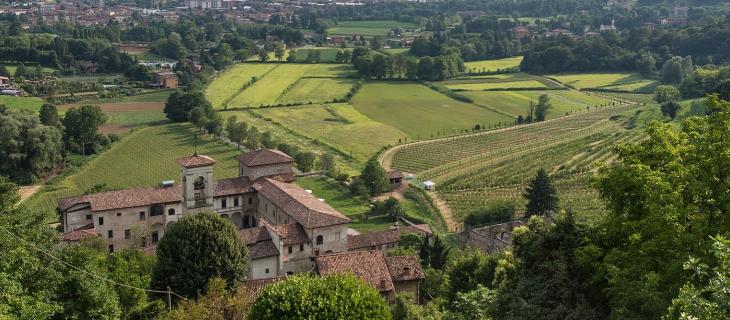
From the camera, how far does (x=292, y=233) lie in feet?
118

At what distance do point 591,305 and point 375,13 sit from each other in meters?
182

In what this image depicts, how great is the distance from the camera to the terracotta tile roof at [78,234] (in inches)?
1475

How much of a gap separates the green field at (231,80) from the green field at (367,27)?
5214cm

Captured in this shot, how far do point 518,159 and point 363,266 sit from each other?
1341 inches

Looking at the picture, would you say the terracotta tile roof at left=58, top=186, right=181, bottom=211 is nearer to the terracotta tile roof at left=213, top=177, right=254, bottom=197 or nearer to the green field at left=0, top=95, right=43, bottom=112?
the terracotta tile roof at left=213, top=177, right=254, bottom=197

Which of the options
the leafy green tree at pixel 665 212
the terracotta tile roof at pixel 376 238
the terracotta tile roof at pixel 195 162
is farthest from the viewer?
the terracotta tile roof at pixel 376 238

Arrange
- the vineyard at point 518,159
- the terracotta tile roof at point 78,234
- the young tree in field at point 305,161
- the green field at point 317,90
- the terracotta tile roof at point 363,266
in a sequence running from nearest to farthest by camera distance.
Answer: the terracotta tile roof at point 363,266
the terracotta tile roof at point 78,234
the vineyard at point 518,159
the young tree in field at point 305,161
the green field at point 317,90

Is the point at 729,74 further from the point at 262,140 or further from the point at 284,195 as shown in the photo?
the point at 284,195

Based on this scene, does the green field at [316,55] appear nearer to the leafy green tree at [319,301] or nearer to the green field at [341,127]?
the green field at [341,127]

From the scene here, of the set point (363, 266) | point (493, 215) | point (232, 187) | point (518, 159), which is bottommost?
point (518, 159)

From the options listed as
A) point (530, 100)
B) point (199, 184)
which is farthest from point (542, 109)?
point (199, 184)

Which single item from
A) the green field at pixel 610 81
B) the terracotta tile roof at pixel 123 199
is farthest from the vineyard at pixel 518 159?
the terracotta tile roof at pixel 123 199

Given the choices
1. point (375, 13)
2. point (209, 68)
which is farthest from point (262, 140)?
point (375, 13)

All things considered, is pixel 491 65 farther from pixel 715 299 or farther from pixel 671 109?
pixel 715 299
